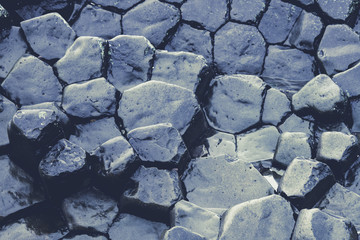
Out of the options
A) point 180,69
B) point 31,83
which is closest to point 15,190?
point 31,83

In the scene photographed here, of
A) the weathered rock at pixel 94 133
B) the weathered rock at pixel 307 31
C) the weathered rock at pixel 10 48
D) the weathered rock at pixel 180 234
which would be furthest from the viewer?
the weathered rock at pixel 307 31

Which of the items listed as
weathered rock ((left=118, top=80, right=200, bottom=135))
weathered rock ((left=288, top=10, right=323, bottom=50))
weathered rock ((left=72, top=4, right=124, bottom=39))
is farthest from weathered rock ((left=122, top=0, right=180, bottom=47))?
weathered rock ((left=288, top=10, right=323, bottom=50))

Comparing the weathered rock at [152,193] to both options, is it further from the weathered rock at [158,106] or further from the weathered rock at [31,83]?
the weathered rock at [31,83]

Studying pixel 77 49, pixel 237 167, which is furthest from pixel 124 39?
pixel 237 167

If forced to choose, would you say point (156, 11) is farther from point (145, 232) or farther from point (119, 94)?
point (145, 232)

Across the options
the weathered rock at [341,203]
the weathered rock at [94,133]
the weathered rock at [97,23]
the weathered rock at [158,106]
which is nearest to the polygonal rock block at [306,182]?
the weathered rock at [341,203]
